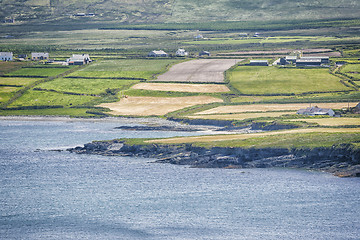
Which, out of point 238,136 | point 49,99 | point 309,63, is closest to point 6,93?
point 49,99

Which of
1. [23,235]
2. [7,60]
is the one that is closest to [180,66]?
[7,60]

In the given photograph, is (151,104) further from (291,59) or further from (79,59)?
(79,59)

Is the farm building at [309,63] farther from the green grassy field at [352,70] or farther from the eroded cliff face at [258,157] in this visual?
the eroded cliff face at [258,157]

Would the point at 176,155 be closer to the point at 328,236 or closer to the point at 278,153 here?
the point at 278,153

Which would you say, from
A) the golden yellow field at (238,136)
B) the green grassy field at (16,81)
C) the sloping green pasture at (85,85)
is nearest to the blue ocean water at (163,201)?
the golden yellow field at (238,136)

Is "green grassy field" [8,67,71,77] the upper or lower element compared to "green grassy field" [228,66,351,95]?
upper

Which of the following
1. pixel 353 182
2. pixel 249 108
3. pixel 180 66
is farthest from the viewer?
pixel 180 66

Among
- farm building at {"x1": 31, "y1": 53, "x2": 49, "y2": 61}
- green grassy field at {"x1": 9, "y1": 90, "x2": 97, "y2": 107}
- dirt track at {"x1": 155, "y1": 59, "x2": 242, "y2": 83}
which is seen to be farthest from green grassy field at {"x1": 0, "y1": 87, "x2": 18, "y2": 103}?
farm building at {"x1": 31, "y1": 53, "x2": 49, "y2": 61}

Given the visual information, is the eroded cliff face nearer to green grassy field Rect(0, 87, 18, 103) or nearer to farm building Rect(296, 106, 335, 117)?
farm building Rect(296, 106, 335, 117)
